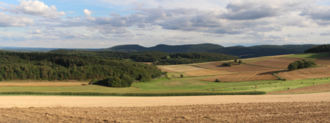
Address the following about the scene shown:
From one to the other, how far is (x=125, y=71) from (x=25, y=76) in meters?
38.2

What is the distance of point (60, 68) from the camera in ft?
259

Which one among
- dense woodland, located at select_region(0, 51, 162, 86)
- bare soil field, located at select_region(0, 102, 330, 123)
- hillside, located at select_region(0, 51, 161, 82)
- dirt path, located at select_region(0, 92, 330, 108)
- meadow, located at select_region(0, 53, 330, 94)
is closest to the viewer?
bare soil field, located at select_region(0, 102, 330, 123)

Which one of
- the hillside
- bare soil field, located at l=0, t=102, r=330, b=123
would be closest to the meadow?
bare soil field, located at l=0, t=102, r=330, b=123

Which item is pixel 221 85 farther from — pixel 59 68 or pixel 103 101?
pixel 59 68

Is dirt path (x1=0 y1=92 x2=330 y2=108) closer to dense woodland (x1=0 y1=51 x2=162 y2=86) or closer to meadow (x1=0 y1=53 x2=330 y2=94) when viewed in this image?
meadow (x1=0 y1=53 x2=330 y2=94)

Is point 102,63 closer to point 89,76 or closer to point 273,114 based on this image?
point 89,76

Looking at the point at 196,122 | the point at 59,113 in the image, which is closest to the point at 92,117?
the point at 59,113

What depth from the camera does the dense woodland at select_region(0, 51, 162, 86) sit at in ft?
221

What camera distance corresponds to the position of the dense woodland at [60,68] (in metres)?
67.3

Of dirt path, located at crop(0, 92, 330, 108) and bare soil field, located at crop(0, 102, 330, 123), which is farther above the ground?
bare soil field, located at crop(0, 102, 330, 123)

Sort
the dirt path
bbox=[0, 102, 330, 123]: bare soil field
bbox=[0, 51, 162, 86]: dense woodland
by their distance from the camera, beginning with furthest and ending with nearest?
bbox=[0, 51, 162, 86]: dense woodland → the dirt path → bbox=[0, 102, 330, 123]: bare soil field

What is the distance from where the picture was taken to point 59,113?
1753 cm

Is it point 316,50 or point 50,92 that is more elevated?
point 316,50

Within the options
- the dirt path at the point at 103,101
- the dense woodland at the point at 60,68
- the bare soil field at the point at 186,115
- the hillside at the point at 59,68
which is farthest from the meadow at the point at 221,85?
the hillside at the point at 59,68
